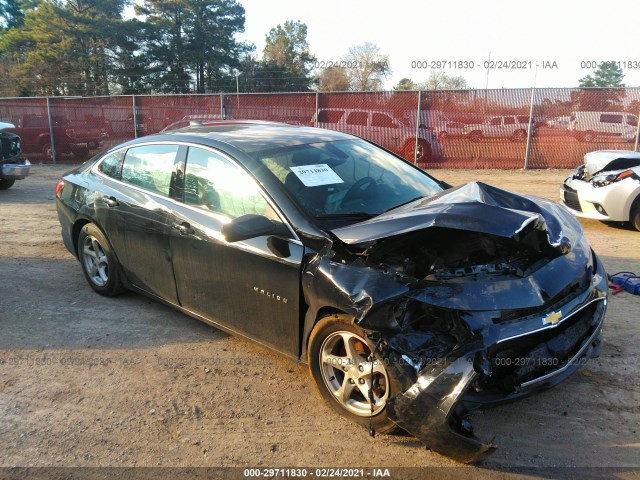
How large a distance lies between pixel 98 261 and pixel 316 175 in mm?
2657

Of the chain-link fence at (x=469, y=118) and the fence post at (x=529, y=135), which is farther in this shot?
the fence post at (x=529, y=135)

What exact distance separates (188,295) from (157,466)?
4.84 feet

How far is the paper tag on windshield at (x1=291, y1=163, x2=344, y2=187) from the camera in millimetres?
3494

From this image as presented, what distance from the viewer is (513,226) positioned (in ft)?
8.91

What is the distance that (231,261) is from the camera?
3.44 metres

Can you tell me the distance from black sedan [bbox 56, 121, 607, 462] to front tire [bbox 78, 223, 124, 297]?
480 mm

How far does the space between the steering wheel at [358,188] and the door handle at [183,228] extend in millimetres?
1181

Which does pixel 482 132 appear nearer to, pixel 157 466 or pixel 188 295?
pixel 188 295

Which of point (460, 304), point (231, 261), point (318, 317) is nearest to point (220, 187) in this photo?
point (231, 261)

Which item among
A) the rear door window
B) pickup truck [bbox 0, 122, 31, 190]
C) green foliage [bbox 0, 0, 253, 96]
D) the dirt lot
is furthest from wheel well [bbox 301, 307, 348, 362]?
green foliage [bbox 0, 0, 253, 96]

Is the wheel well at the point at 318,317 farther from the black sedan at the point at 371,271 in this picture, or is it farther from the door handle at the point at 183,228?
the door handle at the point at 183,228

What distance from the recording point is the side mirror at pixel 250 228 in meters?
3.05

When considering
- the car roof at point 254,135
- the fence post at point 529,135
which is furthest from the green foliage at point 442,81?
the car roof at point 254,135

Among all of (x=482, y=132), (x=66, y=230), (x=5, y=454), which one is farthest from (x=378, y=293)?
(x=482, y=132)
